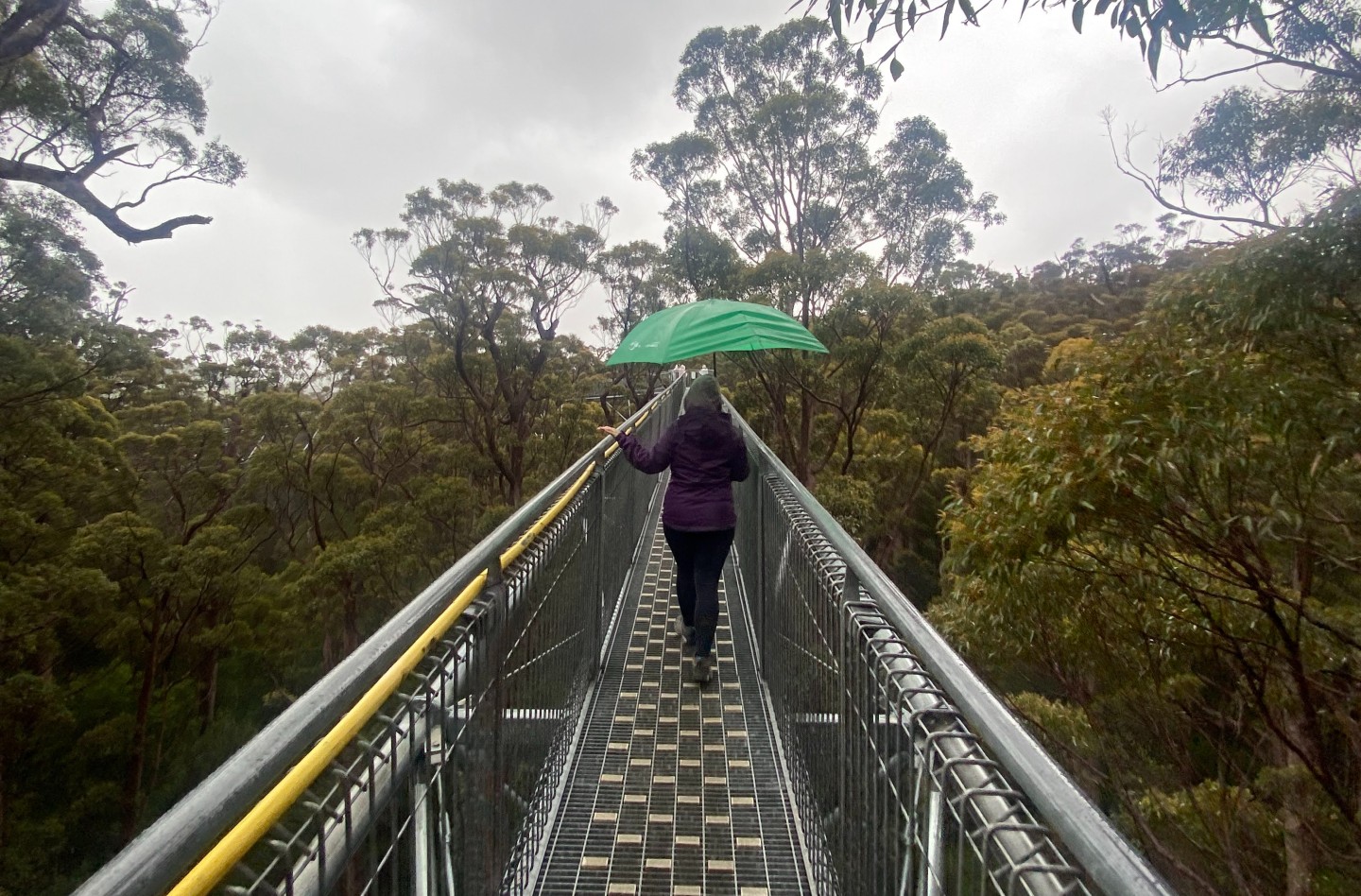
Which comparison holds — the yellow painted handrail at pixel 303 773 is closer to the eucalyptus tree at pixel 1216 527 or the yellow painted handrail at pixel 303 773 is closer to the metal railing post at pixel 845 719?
the metal railing post at pixel 845 719

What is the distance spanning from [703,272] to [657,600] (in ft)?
35.8

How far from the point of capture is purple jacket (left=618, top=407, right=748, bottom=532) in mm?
3336

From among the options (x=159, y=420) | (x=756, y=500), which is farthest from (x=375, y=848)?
(x=159, y=420)

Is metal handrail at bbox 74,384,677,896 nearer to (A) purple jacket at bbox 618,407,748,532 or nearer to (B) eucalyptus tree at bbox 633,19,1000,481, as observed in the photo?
(A) purple jacket at bbox 618,407,748,532

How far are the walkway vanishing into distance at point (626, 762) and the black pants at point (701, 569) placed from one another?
10.2 inches

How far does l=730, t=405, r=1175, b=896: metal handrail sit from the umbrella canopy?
2168 millimetres

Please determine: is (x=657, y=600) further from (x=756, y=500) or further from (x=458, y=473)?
(x=458, y=473)

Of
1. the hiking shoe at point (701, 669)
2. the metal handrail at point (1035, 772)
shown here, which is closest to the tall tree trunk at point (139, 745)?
the hiking shoe at point (701, 669)

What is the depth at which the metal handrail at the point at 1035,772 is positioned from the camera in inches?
28.5

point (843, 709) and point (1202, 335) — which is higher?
point (1202, 335)

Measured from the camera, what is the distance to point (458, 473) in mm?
19891

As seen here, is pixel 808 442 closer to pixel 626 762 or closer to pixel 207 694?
pixel 626 762

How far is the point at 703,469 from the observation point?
334 centimetres

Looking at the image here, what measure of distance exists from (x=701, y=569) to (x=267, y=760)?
268 cm
